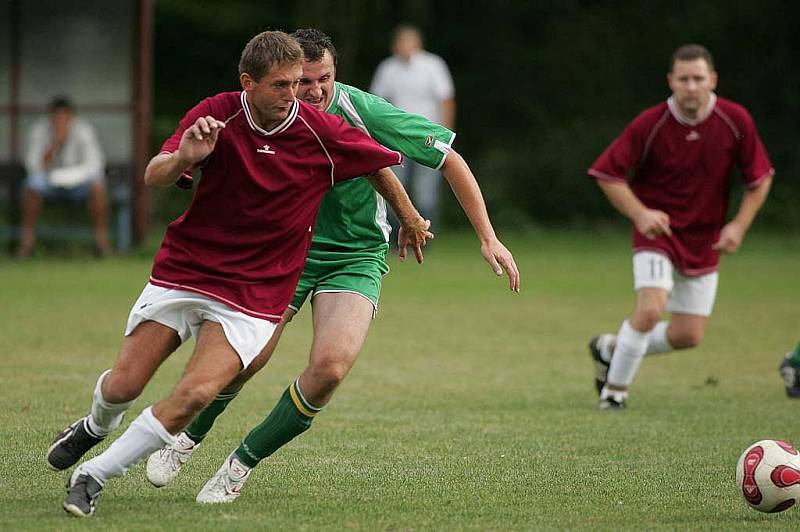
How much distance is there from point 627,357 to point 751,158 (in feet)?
4.63

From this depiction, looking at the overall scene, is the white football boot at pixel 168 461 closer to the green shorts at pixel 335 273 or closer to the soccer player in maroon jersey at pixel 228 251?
the soccer player in maroon jersey at pixel 228 251

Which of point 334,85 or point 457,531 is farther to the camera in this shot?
point 334,85

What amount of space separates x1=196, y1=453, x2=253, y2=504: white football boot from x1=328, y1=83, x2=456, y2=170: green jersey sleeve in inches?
55.4

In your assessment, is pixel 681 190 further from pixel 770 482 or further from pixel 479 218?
pixel 770 482

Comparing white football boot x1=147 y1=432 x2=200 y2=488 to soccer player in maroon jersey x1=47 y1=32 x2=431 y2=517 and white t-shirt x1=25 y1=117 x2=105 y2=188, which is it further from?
white t-shirt x1=25 y1=117 x2=105 y2=188

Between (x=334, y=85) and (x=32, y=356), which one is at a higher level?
(x=334, y=85)

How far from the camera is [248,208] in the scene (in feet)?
16.8

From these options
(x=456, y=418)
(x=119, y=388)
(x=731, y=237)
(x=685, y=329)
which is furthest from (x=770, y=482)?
(x=685, y=329)

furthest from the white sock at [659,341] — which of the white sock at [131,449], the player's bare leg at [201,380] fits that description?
the white sock at [131,449]

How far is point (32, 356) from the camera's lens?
9336 mm

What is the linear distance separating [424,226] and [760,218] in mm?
15770

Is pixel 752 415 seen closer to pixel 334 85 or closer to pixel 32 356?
pixel 334 85

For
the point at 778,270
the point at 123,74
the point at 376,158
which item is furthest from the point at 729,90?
the point at 376,158

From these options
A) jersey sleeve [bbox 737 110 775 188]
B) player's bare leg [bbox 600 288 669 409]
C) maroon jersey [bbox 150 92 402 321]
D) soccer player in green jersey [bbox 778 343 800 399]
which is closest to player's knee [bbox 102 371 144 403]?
maroon jersey [bbox 150 92 402 321]
